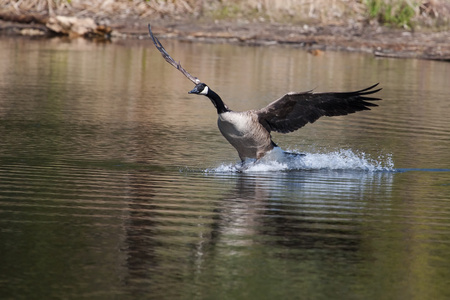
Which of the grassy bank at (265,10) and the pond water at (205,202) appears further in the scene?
the grassy bank at (265,10)

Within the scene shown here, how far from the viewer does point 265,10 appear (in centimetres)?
4188

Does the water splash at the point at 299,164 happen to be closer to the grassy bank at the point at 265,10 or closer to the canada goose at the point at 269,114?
the canada goose at the point at 269,114

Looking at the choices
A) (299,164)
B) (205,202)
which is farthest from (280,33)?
(205,202)

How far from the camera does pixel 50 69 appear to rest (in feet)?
86.2

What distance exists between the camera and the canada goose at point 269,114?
12.5m

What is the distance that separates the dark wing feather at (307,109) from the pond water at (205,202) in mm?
677

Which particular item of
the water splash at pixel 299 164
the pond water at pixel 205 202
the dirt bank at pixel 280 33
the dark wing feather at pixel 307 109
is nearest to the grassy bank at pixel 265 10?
the dirt bank at pixel 280 33

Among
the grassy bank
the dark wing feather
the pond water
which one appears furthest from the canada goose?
the grassy bank

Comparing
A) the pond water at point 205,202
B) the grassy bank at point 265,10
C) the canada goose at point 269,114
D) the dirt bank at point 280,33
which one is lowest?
the pond water at point 205,202

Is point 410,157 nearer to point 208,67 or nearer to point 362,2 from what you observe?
point 208,67

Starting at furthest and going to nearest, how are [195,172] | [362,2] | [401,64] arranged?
1. [362,2]
2. [401,64]
3. [195,172]

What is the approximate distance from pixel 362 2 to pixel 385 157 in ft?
99.5

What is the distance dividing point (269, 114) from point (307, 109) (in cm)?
60

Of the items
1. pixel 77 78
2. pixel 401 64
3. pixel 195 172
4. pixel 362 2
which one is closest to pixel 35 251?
pixel 195 172
